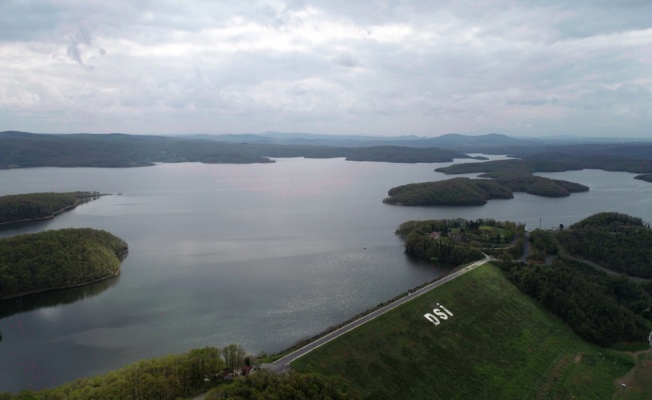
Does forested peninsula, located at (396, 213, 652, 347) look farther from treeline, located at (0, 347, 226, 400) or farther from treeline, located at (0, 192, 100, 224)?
treeline, located at (0, 192, 100, 224)

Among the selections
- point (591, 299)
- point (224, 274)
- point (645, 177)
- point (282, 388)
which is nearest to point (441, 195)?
point (591, 299)

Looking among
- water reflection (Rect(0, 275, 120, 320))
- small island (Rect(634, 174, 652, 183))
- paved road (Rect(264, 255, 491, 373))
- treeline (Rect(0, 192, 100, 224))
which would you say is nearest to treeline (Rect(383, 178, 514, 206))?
paved road (Rect(264, 255, 491, 373))

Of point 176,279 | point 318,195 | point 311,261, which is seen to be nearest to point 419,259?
point 311,261

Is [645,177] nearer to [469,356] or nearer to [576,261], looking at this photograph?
[576,261]

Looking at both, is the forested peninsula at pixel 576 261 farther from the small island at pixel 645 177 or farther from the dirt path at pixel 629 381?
the small island at pixel 645 177

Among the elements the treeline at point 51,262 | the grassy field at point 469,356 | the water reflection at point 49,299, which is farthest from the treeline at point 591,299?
the treeline at point 51,262

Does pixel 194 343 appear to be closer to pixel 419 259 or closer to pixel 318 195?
pixel 419 259
